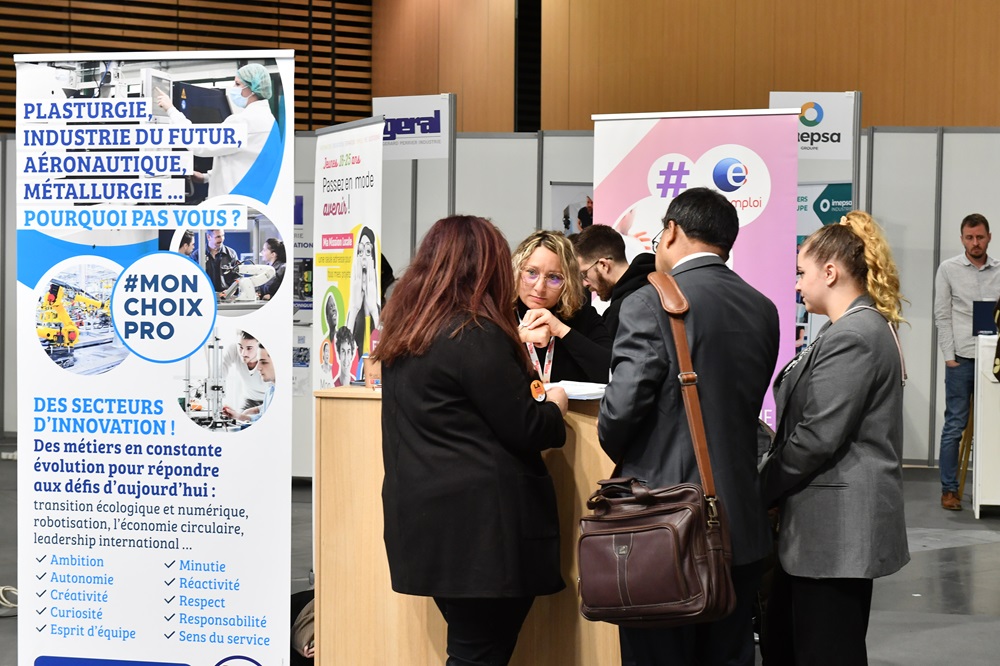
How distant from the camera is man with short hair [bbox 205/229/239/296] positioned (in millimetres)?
3104

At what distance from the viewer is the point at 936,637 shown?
425 centimetres

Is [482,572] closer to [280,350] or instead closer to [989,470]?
[280,350]

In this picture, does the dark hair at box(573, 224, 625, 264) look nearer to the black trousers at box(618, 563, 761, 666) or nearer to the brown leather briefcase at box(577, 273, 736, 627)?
the brown leather briefcase at box(577, 273, 736, 627)

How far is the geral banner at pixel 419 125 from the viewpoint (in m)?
7.31

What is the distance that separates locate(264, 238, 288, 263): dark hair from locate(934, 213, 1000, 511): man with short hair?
5277 millimetres

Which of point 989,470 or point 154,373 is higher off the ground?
point 154,373

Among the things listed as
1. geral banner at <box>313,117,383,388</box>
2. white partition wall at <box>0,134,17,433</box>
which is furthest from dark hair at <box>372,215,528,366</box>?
white partition wall at <box>0,134,17,433</box>

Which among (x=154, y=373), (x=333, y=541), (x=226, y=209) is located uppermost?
(x=226, y=209)

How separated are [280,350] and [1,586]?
2645 mm

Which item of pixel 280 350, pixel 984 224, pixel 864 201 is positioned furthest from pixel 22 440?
pixel 864 201

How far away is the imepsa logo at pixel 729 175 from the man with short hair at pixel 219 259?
2.24 meters

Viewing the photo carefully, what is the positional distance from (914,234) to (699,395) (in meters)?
6.96

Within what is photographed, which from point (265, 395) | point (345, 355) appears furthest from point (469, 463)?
point (345, 355)

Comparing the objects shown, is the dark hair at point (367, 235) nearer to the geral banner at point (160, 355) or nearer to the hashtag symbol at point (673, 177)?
the geral banner at point (160, 355)
